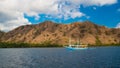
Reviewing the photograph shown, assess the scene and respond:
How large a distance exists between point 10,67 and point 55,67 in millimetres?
20686

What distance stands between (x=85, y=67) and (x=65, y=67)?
905 cm

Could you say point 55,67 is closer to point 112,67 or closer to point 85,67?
point 85,67

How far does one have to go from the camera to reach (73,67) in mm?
99000

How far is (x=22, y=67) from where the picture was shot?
332 feet

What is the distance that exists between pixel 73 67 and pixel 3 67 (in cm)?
3218

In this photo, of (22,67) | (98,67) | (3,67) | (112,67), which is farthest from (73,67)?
(3,67)

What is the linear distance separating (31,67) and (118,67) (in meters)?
38.9

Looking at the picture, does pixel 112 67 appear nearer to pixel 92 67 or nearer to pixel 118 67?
pixel 118 67

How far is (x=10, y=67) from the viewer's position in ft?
332

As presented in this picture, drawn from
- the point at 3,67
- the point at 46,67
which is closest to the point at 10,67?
the point at 3,67

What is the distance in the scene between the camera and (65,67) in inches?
3912

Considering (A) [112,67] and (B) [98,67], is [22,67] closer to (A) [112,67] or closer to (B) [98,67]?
(B) [98,67]

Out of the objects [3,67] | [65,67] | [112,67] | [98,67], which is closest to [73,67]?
[65,67]

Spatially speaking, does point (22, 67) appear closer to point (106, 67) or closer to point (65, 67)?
point (65, 67)
